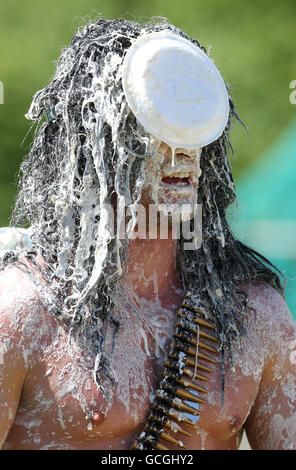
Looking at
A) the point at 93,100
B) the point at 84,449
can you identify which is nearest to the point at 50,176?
the point at 93,100

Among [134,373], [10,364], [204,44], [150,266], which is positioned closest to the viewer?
[10,364]

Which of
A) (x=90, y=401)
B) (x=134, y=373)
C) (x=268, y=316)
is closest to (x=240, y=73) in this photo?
(x=268, y=316)

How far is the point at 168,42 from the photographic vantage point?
6.67 ft

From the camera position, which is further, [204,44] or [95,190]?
[204,44]

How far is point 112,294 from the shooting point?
2.04m

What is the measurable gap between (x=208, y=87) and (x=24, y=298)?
2.25 ft

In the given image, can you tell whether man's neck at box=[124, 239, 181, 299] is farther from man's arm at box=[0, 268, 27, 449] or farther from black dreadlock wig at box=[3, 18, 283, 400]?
Result: man's arm at box=[0, 268, 27, 449]

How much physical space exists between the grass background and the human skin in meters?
2.70

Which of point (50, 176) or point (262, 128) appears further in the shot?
point (262, 128)

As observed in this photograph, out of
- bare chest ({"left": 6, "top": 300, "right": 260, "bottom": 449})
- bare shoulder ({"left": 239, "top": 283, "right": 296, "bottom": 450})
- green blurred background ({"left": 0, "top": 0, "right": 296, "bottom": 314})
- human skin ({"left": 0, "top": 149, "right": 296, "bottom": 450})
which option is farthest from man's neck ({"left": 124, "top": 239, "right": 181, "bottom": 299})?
green blurred background ({"left": 0, "top": 0, "right": 296, "bottom": 314})

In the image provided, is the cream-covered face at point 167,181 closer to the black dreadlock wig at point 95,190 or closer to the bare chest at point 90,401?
the black dreadlock wig at point 95,190

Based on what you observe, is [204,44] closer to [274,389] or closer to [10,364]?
[274,389]

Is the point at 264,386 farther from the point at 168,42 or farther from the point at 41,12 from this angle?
the point at 41,12

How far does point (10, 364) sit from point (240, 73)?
3.47 meters
